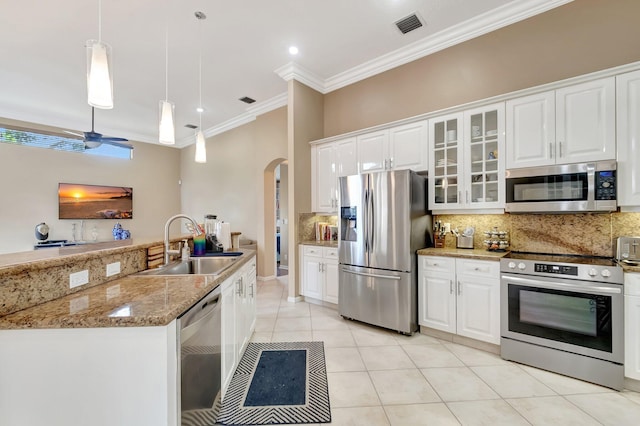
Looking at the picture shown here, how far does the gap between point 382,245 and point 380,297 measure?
0.60 m

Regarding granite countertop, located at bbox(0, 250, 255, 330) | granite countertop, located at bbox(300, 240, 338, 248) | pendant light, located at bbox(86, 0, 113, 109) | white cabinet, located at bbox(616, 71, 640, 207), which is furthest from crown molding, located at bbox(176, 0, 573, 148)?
granite countertop, located at bbox(0, 250, 255, 330)

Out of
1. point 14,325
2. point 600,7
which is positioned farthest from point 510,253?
point 14,325

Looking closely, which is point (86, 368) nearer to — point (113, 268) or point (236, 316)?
point (113, 268)

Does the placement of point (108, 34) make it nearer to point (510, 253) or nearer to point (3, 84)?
point (3, 84)

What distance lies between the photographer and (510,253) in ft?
9.32

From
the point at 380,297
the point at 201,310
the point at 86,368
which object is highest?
the point at 201,310

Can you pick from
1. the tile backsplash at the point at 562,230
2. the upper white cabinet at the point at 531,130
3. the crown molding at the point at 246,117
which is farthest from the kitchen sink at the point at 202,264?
the crown molding at the point at 246,117

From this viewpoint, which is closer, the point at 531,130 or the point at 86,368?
the point at 86,368

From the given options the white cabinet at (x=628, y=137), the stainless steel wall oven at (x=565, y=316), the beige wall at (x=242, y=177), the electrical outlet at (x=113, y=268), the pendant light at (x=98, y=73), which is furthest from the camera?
the beige wall at (x=242, y=177)

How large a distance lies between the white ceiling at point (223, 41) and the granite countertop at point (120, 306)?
Result: 2.92 metres

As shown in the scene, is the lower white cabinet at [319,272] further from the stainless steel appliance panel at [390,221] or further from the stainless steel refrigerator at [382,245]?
the stainless steel appliance panel at [390,221]

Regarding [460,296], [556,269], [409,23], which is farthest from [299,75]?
[556,269]

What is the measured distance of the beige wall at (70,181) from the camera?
17.6 feet

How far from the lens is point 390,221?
313 cm
